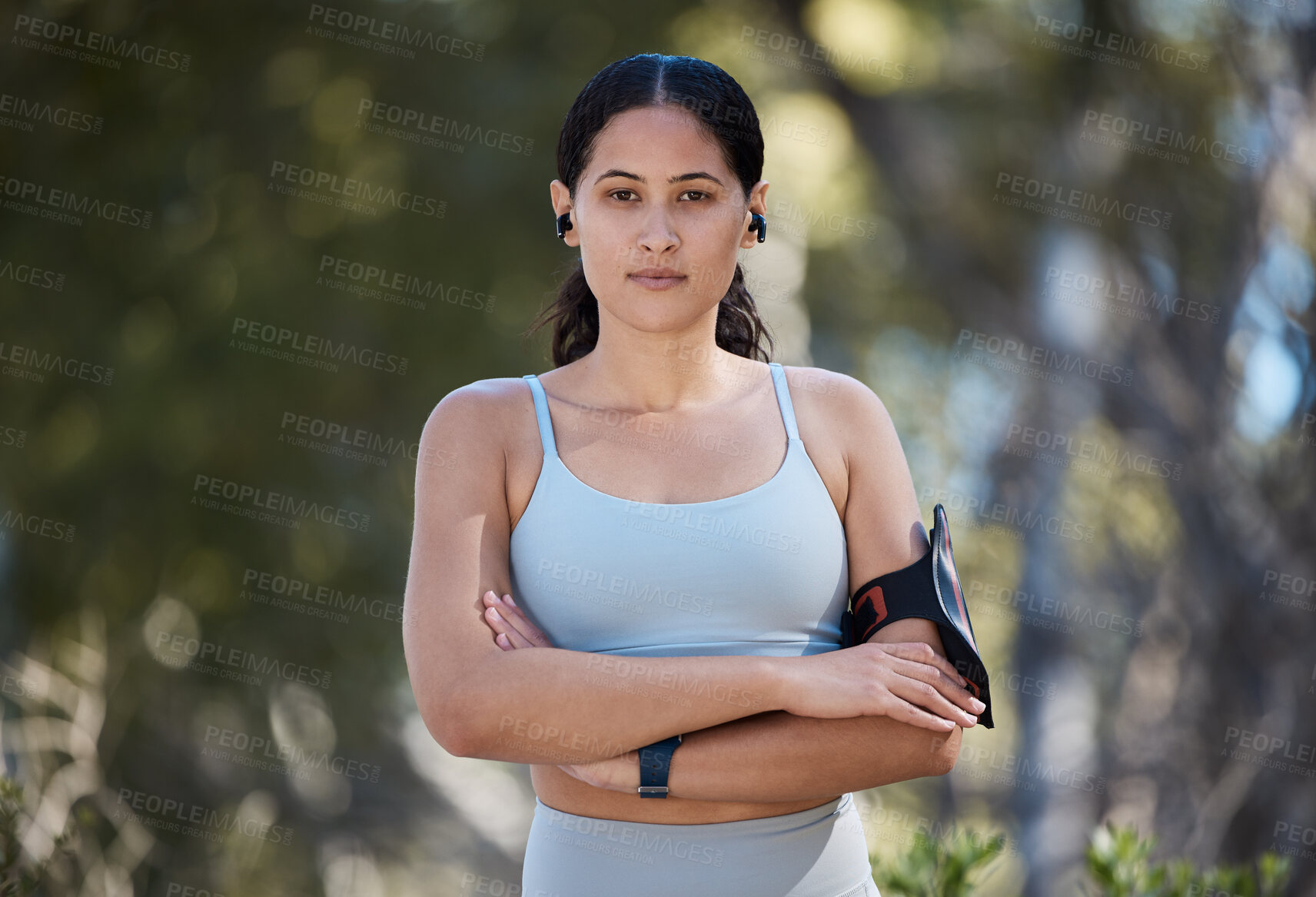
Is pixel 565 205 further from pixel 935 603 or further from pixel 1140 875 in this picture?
pixel 1140 875

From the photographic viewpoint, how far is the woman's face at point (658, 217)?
6.01 feet

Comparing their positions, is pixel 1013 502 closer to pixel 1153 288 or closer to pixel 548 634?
pixel 1153 288

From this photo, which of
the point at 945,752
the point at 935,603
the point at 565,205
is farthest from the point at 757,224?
the point at 945,752

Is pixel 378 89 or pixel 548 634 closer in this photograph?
pixel 548 634

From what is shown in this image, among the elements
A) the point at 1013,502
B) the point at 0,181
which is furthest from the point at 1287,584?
the point at 0,181

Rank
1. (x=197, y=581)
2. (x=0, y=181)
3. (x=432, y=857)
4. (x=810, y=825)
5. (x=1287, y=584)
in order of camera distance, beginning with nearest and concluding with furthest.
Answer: (x=810, y=825), (x=1287, y=584), (x=0, y=181), (x=197, y=581), (x=432, y=857)

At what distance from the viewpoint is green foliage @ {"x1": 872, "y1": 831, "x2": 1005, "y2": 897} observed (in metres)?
2.80

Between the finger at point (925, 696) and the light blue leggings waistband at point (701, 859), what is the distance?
8.9 inches

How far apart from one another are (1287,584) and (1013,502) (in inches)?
60.3

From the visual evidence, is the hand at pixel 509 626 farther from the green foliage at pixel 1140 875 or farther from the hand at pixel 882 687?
the green foliage at pixel 1140 875

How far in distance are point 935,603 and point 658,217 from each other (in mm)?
713

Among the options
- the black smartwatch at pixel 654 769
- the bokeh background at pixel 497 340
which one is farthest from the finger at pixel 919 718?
the bokeh background at pixel 497 340

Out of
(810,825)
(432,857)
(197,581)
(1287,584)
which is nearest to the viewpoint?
(810,825)

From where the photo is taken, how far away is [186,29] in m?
6.41
